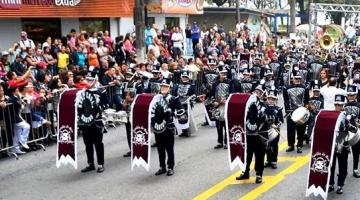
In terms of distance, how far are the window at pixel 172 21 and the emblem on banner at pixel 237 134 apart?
71.1ft

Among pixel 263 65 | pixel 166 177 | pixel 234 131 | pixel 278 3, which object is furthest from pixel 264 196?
pixel 278 3

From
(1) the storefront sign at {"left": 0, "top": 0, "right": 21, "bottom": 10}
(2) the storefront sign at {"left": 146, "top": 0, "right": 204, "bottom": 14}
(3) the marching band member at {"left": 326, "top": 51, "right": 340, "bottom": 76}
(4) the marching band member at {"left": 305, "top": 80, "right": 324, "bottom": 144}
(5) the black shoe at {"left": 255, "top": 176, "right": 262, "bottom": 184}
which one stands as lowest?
(5) the black shoe at {"left": 255, "top": 176, "right": 262, "bottom": 184}

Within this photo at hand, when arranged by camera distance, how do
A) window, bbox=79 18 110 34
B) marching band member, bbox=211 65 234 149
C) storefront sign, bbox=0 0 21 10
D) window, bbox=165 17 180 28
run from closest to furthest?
marching band member, bbox=211 65 234 149
storefront sign, bbox=0 0 21 10
window, bbox=79 18 110 34
window, bbox=165 17 180 28

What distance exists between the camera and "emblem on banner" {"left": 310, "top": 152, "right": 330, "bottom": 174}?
8805 mm

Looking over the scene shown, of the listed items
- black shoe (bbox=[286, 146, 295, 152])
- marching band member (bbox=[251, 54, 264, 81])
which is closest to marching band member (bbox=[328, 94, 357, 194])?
black shoe (bbox=[286, 146, 295, 152])

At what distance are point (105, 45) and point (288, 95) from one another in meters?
9.26

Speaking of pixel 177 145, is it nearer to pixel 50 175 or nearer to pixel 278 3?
Answer: pixel 50 175

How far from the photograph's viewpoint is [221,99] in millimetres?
13320

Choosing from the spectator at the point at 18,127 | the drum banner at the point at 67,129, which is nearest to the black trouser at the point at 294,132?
the drum banner at the point at 67,129

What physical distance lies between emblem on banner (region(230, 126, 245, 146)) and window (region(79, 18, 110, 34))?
15124 mm

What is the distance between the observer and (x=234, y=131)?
10156 millimetres

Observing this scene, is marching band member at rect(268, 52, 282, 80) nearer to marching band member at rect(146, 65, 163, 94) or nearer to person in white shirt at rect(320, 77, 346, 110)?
person in white shirt at rect(320, 77, 346, 110)

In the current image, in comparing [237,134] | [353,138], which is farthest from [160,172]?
[353,138]

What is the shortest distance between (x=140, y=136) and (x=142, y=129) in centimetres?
14
